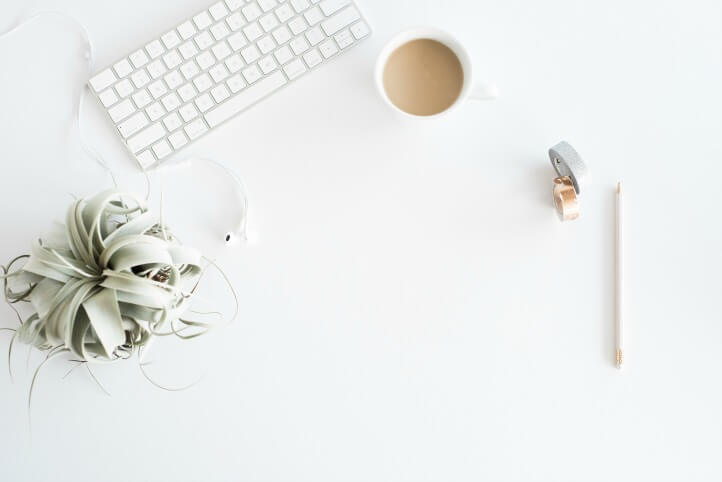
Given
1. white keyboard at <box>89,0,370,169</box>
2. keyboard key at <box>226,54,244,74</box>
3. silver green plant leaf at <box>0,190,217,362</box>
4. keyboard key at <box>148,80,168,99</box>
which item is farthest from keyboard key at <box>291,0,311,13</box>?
silver green plant leaf at <box>0,190,217,362</box>

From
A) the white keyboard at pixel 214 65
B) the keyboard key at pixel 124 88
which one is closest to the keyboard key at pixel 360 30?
the white keyboard at pixel 214 65

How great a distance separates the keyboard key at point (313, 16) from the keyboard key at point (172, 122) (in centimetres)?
22

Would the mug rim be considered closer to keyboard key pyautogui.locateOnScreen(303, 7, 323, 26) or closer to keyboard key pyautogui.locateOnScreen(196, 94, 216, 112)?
keyboard key pyautogui.locateOnScreen(303, 7, 323, 26)

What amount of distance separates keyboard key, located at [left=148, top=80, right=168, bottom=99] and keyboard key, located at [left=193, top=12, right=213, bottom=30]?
0.09 m

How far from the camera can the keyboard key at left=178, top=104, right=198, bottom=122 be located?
0.80 m

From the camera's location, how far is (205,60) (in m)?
0.81

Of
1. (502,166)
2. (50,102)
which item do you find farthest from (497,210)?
(50,102)

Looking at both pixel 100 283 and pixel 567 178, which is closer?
pixel 100 283

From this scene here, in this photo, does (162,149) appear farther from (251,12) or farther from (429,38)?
(429,38)

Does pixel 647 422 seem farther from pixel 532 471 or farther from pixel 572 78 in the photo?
pixel 572 78

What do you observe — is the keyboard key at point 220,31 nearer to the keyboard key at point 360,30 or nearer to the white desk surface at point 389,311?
the white desk surface at point 389,311

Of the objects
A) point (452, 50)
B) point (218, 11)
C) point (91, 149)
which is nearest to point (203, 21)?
point (218, 11)

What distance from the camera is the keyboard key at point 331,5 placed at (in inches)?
32.0

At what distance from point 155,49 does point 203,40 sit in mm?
66
